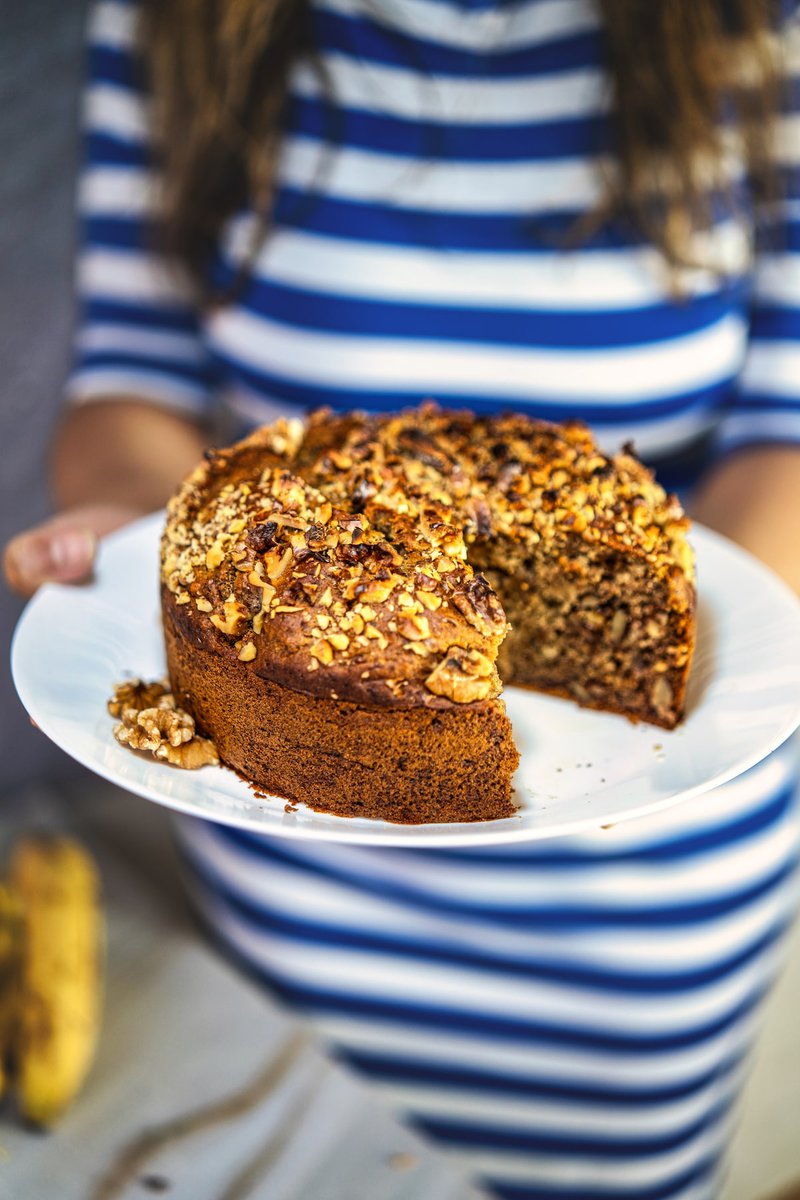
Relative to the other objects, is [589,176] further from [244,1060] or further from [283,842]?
[244,1060]

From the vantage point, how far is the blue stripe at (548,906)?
6.53 feet

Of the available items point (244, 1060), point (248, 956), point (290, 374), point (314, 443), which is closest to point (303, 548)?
point (314, 443)

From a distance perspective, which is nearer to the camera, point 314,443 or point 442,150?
point 314,443

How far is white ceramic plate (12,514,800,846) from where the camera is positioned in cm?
124

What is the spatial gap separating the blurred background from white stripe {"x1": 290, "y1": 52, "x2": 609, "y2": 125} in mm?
848

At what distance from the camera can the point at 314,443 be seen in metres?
1.64

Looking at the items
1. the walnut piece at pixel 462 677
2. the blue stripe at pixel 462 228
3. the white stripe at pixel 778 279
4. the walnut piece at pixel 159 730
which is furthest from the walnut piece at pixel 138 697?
the white stripe at pixel 778 279

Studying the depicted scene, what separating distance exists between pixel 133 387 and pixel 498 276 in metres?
0.83

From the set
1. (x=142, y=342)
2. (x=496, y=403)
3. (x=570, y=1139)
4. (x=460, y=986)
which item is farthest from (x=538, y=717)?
(x=142, y=342)

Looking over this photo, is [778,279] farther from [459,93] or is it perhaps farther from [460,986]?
[460,986]

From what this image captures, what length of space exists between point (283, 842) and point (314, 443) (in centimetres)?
85

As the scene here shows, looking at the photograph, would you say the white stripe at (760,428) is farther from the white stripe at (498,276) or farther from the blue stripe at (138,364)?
the blue stripe at (138,364)

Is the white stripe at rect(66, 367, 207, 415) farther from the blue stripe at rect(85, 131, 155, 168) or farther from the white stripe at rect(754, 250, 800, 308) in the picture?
the white stripe at rect(754, 250, 800, 308)

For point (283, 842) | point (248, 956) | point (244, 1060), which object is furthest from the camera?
point (248, 956)
